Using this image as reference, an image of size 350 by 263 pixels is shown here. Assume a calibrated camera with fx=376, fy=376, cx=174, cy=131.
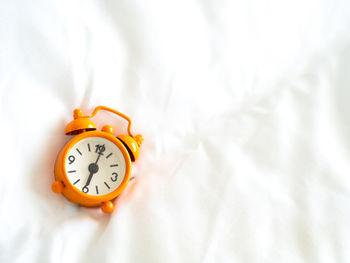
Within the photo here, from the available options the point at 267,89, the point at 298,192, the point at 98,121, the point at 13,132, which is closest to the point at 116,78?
the point at 98,121

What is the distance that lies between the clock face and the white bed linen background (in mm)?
54

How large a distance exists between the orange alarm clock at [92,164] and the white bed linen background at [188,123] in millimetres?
38

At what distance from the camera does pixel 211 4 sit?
0.91 m

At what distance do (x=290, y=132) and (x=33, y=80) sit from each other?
0.60m

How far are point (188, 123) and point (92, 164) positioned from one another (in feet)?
0.82

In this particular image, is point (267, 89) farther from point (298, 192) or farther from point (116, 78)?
point (116, 78)

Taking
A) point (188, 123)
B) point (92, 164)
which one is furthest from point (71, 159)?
point (188, 123)

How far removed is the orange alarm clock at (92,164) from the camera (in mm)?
768

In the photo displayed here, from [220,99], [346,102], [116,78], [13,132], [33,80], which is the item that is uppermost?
[346,102]

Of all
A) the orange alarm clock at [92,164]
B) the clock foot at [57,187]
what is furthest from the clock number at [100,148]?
the clock foot at [57,187]

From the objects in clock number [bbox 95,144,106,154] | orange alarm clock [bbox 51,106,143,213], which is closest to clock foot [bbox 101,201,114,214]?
orange alarm clock [bbox 51,106,143,213]

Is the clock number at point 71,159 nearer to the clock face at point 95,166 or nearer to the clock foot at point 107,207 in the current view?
the clock face at point 95,166

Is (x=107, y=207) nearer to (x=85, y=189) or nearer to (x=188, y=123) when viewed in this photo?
(x=85, y=189)

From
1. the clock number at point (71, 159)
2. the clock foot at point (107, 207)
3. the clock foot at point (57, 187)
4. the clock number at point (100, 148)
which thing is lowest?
the clock foot at point (57, 187)
